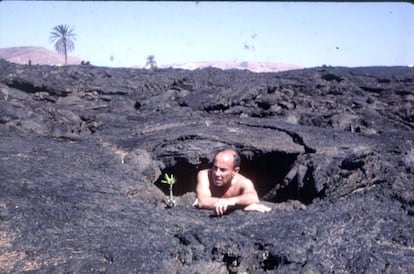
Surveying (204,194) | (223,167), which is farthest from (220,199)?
(223,167)

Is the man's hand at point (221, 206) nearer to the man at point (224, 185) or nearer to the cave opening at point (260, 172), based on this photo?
the man at point (224, 185)

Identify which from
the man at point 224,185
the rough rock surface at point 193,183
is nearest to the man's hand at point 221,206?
the rough rock surface at point 193,183

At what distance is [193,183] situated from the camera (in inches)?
259

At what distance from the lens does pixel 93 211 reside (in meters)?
3.87

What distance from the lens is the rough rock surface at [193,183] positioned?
311cm

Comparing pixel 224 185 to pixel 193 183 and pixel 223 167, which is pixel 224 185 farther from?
pixel 193 183

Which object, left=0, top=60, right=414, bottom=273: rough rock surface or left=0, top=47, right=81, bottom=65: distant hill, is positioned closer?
left=0, top=60, right=414, bottom=273: rough rock surface

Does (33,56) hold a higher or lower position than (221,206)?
higher

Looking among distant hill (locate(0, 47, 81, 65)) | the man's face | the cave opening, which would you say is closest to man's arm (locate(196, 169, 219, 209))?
the man's face

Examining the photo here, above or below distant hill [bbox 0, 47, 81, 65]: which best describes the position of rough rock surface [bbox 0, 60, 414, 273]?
below

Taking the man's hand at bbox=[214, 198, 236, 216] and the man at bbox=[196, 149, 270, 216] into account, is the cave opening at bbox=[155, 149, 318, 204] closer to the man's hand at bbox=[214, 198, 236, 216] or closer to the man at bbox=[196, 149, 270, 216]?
the man at bbox=[196, 149, 270, 216]

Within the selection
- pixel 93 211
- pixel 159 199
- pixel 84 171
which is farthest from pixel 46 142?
pixel 93 211

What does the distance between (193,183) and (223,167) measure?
6.22ft

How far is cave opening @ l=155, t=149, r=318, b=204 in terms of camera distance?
20.4ft
